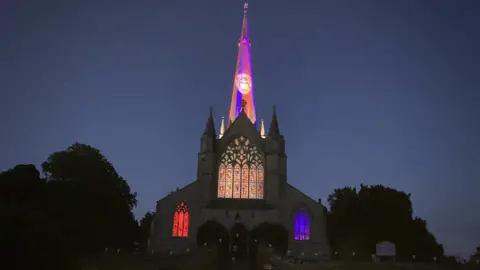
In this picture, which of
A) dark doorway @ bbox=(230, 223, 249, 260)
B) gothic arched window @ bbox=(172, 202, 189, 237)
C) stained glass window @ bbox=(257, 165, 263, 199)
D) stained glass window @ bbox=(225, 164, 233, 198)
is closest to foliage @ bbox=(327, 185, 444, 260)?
stained glass window @ bbox=(257, 165, 263, 199)

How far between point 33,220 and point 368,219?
40813 mm

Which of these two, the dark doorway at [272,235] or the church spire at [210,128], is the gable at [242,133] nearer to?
the church spire at [210,128]

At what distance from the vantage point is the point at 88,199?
137 ft

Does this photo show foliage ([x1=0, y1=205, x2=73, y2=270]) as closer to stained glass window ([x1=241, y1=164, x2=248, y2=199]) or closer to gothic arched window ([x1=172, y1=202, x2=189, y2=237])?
gothic arched window ([x1=172, y1=202, x2=189, y2=237])

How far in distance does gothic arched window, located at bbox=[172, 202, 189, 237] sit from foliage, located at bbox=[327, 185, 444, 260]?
1653cm

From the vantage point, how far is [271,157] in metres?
51.6

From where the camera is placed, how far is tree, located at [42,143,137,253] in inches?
1526

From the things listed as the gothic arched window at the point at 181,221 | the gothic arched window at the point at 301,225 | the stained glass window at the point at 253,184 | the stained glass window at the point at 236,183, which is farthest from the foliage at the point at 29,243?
the gothic arched window at the point at 301,225

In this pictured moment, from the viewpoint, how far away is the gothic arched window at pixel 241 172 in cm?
5122

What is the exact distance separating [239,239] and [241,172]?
7915 millimetres

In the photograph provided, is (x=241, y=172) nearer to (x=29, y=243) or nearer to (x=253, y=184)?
(x=253, y=184)

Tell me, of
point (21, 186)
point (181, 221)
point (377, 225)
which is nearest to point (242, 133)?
point (181, 221)

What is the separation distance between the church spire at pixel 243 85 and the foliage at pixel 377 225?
18.1 meters

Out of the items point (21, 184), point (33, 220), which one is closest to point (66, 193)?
point (21, 184)
